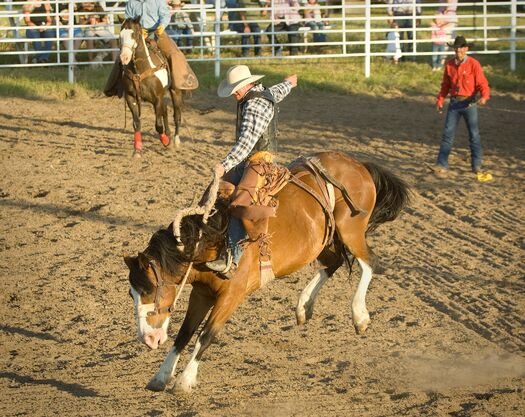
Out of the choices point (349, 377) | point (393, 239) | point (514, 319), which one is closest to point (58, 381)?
point (349, 377)

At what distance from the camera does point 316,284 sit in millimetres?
7590

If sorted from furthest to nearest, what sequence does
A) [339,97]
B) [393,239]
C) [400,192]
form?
[339,97]
[393,239]
[400,192]

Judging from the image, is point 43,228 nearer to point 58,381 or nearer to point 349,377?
point 58,381

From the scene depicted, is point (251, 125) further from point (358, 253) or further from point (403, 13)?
point (403, 13)

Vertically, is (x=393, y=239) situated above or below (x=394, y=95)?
below

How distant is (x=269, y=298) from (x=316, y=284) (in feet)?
3.74

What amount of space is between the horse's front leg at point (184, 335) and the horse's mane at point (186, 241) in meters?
0.39

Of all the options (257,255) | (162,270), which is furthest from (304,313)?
(162,270)

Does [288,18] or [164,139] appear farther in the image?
[288,18]

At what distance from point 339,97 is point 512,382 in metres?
11.3

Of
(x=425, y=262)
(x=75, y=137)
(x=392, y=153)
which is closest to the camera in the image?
(x=425, y=262)

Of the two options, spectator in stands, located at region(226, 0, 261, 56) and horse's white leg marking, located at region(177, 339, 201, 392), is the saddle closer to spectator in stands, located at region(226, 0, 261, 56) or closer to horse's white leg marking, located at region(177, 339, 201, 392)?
horse's white leg marking, located at region(177, 339, 201, 392)

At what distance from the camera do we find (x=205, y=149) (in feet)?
46.3

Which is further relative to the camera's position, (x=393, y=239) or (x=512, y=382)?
(x=393, y=239)
